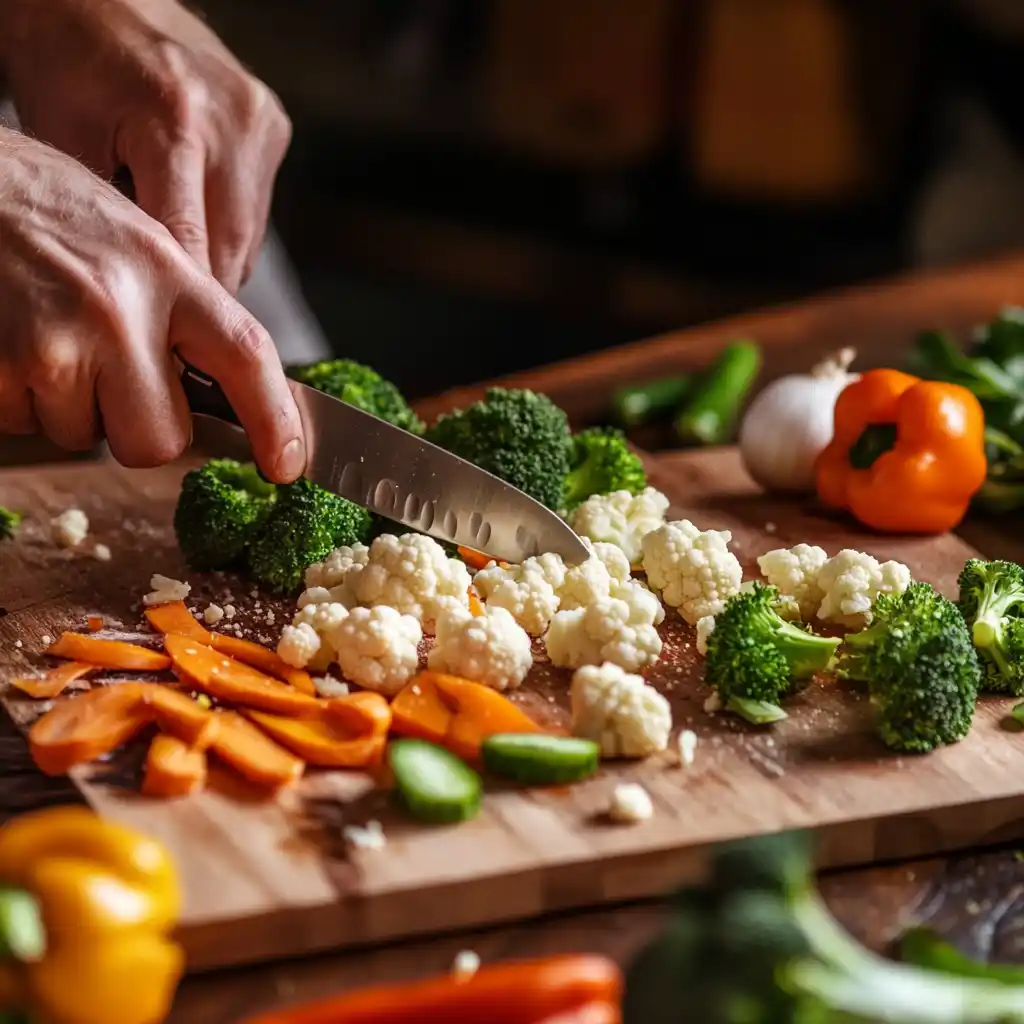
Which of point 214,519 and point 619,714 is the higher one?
point 619,714

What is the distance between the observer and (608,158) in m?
7.46

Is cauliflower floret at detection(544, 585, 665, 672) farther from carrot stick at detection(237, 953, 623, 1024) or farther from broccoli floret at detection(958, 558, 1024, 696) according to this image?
carrot stick at detection(237, 953, 623, 1024)

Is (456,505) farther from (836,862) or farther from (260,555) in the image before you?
(836,862)

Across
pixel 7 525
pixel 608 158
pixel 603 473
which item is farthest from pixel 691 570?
pixel 608 158

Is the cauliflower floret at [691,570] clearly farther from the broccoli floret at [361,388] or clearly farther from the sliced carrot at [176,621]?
the sliced carrot at [176,621]

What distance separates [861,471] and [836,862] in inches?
50.6

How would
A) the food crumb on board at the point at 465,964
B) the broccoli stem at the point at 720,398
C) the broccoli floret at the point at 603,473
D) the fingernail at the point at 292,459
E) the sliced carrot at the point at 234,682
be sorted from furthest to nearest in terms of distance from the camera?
the broccoli stem at the point at 720,398, the broccoli floret at the point at 603,473, the fingernail at the point at 292,459, the sliced carrot at the point at 234,682, the food crumb on board at the point at 465,964

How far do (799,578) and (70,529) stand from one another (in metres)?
1.41

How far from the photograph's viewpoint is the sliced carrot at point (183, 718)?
2160 millimetres

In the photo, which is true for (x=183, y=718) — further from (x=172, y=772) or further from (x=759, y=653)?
(x=759, y=653)

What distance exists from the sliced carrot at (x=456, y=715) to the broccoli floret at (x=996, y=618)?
0.78 metres

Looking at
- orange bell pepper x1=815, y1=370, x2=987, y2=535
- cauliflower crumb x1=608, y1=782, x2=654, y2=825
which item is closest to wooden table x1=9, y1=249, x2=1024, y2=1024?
cauliflower crumb x1=608, y1=782, x2=654, y2=825

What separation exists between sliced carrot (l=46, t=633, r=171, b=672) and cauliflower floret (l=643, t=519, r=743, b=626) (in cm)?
89

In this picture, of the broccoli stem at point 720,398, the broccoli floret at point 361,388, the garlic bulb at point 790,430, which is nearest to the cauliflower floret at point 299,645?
the broccoli floret at point 361,388
